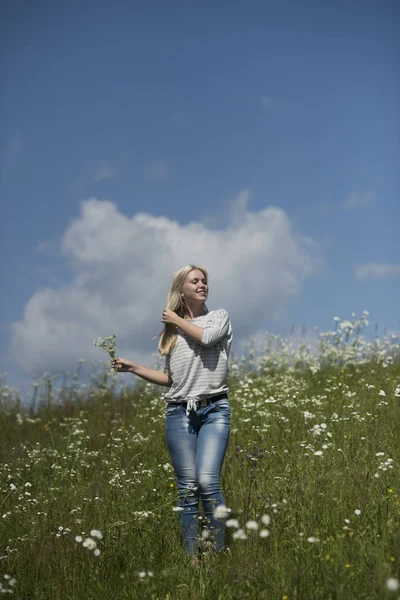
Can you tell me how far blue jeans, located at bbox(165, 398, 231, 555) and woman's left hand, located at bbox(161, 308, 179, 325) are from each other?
712mm

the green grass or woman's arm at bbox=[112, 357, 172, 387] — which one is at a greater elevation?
woman's arm at bbox=[112, 357, 172, 387]

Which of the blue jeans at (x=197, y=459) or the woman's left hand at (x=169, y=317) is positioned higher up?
the woman's left hand at (x=169, y=317)

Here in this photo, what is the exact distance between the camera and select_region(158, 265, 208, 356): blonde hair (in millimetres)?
5367

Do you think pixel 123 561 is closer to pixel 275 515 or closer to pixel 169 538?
pixel 169 538

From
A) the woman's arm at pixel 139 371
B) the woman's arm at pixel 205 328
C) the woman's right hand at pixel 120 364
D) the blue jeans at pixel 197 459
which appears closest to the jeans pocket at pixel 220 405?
the blue jeans at pixel 197 459

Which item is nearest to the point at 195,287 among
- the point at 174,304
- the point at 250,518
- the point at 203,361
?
the point at 174,304

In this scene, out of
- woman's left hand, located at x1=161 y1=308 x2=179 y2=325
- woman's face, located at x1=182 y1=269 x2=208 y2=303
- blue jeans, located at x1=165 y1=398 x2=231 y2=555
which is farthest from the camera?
woman's face, located at x1=182 y1=269 x2=208 y2=303

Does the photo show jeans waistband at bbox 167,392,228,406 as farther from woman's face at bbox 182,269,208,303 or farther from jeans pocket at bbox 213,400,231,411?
woman's face at bbox 182,269,208,303

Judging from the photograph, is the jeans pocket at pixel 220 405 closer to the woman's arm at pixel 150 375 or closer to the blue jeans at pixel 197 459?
the blue jeans at pixel 197 459

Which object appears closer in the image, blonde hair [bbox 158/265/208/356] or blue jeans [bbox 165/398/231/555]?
blue jeans [bbox 165/398/231/555]

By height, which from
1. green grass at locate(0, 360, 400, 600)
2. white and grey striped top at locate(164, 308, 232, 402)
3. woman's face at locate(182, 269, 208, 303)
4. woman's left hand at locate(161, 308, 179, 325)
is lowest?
green grass at locate(0, 360, 400, 600)

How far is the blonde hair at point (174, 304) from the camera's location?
17.6ft

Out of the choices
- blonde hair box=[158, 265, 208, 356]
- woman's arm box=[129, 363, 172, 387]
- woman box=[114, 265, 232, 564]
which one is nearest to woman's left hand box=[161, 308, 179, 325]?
woman box=[114, 265, 232, 564]

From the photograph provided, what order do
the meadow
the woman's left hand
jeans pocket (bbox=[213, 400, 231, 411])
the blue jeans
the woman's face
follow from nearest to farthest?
the meadow < the blue jeans < jeans pocket (bbox=[213, 400, 231, 411]) < the woman's left hand < the woman's face
